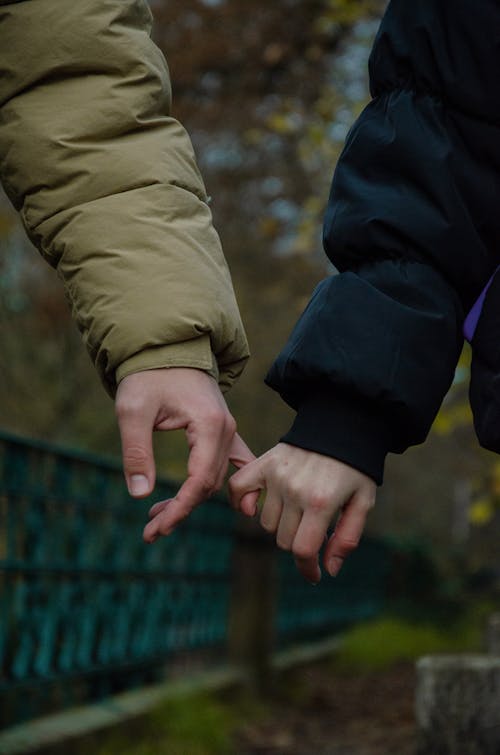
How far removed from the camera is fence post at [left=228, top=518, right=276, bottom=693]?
6938mm

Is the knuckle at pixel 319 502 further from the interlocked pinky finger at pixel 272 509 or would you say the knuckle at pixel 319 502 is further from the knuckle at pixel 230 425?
the knuckle at pixel 230 425

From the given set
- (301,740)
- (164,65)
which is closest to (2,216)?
(301,740)

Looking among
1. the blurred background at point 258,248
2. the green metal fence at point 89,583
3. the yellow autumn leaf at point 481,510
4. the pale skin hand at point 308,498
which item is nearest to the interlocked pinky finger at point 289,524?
the pale skin hand at point 308,498

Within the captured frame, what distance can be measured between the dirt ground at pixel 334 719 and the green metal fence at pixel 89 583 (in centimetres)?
53

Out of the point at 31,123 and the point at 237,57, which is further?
the point at 237,57

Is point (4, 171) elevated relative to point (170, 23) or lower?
elevated

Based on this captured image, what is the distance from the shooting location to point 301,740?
587 cm

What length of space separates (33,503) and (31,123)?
2386 mm

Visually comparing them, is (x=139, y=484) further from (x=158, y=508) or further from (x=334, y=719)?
(x=334, y=719)

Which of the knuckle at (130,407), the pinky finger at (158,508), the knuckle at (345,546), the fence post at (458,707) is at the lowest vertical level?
the fence post at (458,707)

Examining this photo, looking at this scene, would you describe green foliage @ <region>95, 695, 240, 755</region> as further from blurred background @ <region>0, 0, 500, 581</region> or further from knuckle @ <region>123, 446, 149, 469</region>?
knuckle @ <region>123, 446, 149, 469</region>

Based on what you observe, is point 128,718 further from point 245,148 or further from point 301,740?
point 245,148

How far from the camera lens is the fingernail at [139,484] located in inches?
75.0

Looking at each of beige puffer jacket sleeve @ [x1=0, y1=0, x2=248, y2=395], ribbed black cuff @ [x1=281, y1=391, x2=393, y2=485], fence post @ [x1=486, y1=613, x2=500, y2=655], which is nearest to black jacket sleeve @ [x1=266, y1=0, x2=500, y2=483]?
ribbed black cuff @ [x1=281, y1=391, x2=393, y2=485]
